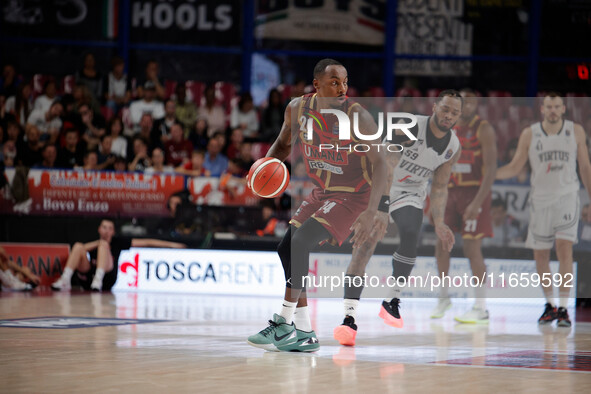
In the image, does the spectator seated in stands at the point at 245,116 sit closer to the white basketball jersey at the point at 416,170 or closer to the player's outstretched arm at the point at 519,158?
the player's outstretched arm at the point at 519,158

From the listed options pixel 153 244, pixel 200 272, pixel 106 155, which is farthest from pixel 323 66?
pixel 106 155

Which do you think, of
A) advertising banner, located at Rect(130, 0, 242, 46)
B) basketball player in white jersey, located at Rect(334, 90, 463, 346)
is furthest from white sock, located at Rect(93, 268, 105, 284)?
advertising banner, located at Rect(130, 0, 242, 46)

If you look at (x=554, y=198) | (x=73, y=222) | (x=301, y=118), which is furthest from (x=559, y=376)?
(x=73, y=222)

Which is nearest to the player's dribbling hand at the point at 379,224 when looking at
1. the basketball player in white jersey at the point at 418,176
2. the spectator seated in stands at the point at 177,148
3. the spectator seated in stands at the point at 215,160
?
the basketball player in white jersey at the point at 418,176

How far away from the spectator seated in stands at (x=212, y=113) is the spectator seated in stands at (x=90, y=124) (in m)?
1.78

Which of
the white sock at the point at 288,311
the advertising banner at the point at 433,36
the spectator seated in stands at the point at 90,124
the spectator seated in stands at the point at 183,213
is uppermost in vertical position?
the advertising banner at the point at 433,36

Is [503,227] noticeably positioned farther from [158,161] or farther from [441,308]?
[158,161]

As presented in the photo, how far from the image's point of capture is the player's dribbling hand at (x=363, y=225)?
720 cm

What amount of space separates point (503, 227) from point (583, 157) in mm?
1162

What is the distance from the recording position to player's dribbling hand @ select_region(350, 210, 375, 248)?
7.20 m

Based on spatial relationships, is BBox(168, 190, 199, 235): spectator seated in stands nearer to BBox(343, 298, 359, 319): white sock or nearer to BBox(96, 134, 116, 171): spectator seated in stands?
BBox(96, 134, 116, 171): spectator seated in stands

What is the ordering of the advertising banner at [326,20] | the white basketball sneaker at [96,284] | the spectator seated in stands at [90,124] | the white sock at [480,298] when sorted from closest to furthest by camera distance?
the white sock at [480,298]
the white basketball sneaker at [96,284]
the spectator seated in stands at [90,124]
the advertising banner at [326,20]

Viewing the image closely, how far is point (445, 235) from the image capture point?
337 inches

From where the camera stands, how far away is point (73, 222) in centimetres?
1330
